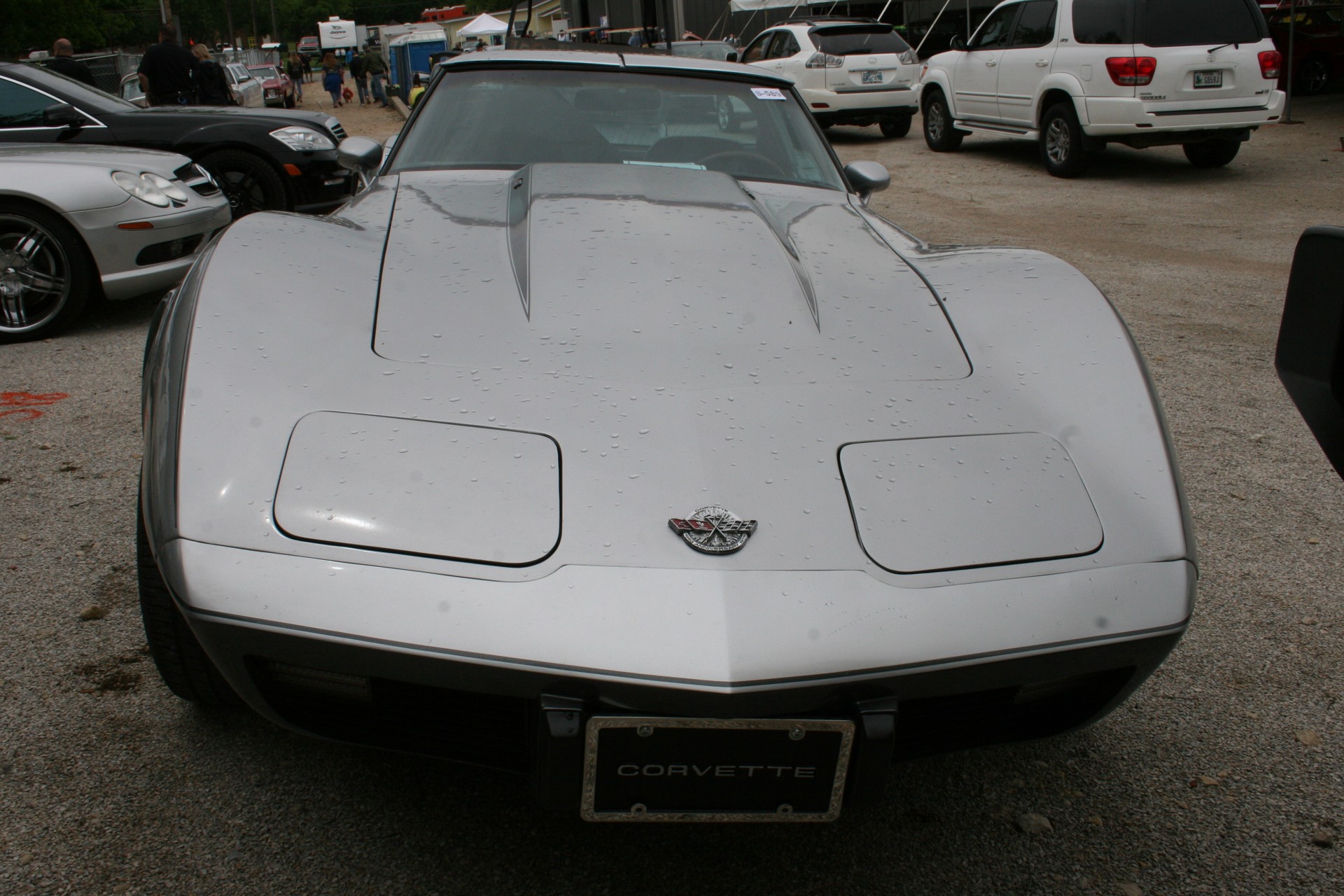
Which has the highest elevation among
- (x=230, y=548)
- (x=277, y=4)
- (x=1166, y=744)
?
(x=277, y=4)

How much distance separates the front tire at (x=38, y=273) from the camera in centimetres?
464

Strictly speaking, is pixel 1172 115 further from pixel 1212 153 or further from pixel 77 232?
pixel 77 232

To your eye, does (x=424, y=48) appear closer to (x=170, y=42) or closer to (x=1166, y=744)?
(x=170, y=42)

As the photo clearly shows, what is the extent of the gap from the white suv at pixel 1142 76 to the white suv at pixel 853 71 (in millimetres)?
2672

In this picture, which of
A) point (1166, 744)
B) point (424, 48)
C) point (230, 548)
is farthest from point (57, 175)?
point (424, 48)

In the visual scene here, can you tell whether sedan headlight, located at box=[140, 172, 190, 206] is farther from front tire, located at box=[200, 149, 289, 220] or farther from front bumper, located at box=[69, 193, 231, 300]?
front tire, located at box=[200, 149, 289, 220]

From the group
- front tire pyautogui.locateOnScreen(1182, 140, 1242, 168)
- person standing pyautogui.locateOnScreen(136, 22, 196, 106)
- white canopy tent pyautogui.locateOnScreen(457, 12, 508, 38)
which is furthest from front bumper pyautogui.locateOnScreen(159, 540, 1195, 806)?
white canopy tent pyautogui.locateOnScreen(457, 12, 508, 38)

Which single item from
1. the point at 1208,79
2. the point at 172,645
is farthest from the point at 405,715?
the point at 1208,79

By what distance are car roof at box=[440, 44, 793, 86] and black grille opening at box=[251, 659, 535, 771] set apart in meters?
2.31

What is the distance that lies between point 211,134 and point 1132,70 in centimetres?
734

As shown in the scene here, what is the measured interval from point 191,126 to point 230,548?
244 inches

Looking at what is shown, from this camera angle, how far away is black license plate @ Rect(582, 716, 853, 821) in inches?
51.5

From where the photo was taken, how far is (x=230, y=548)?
1.37 m

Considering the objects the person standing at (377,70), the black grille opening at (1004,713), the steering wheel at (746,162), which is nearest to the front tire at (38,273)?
the steering wheel at (746,162)
